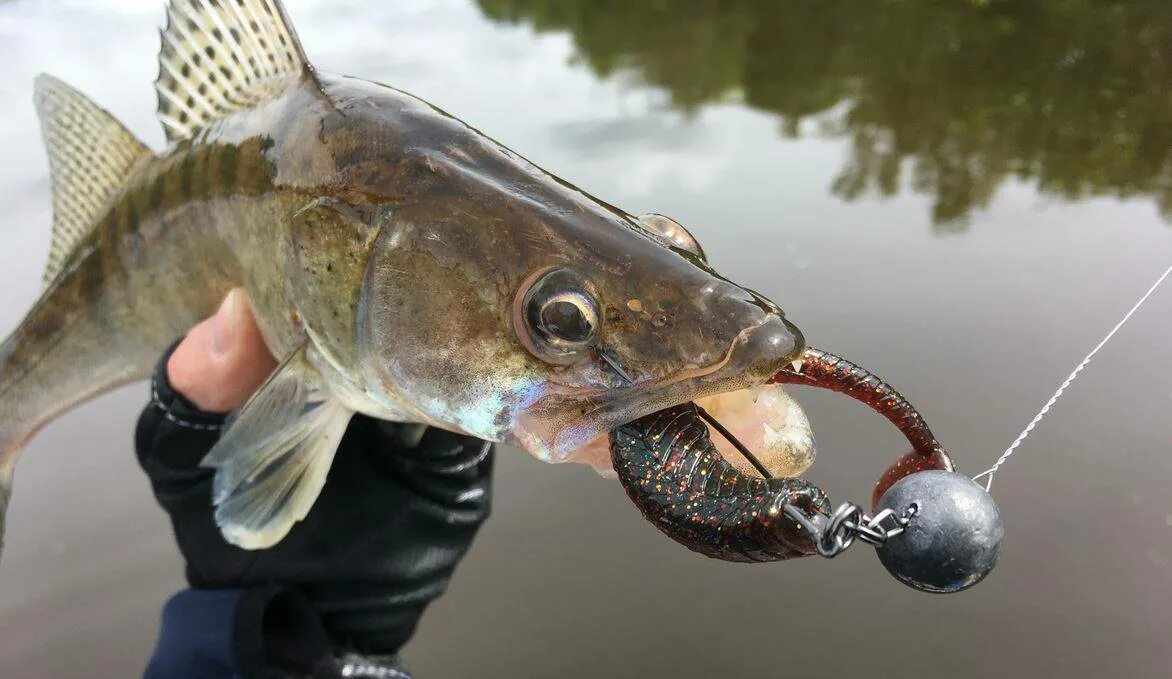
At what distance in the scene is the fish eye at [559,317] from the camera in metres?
1.08

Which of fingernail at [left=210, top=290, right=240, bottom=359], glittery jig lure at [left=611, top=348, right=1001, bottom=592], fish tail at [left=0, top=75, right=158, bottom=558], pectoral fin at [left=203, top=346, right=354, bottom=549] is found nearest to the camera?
glittery jig lure at [left=611, top=348, right=1001, bottom=592]

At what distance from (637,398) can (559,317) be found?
0.17m

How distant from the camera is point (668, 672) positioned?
2.29m

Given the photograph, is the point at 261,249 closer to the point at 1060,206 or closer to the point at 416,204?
the point at 416,204

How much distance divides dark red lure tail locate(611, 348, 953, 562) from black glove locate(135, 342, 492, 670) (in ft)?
3.29

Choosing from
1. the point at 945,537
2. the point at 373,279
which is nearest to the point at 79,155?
the point at 373,279

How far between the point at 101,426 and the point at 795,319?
328 cm

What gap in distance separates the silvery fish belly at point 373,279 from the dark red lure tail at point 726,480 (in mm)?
59

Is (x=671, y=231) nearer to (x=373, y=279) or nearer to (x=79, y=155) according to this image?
(x=373, y=279)

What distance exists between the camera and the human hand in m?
1.60

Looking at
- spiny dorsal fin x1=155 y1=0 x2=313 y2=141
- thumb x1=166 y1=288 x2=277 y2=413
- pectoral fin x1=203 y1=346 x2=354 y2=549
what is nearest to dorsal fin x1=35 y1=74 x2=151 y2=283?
spiny dorsal fin x1=155 y1=0 x2=313 y2=141

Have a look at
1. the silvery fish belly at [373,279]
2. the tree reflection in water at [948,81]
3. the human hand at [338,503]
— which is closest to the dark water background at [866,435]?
Answer: the tree reflection in water at [948,81]

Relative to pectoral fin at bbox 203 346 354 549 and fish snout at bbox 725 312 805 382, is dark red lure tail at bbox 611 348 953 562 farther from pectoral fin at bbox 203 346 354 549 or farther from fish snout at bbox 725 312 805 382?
pectoral fin at bbox 203 346 354 549

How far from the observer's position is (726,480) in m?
0.92
